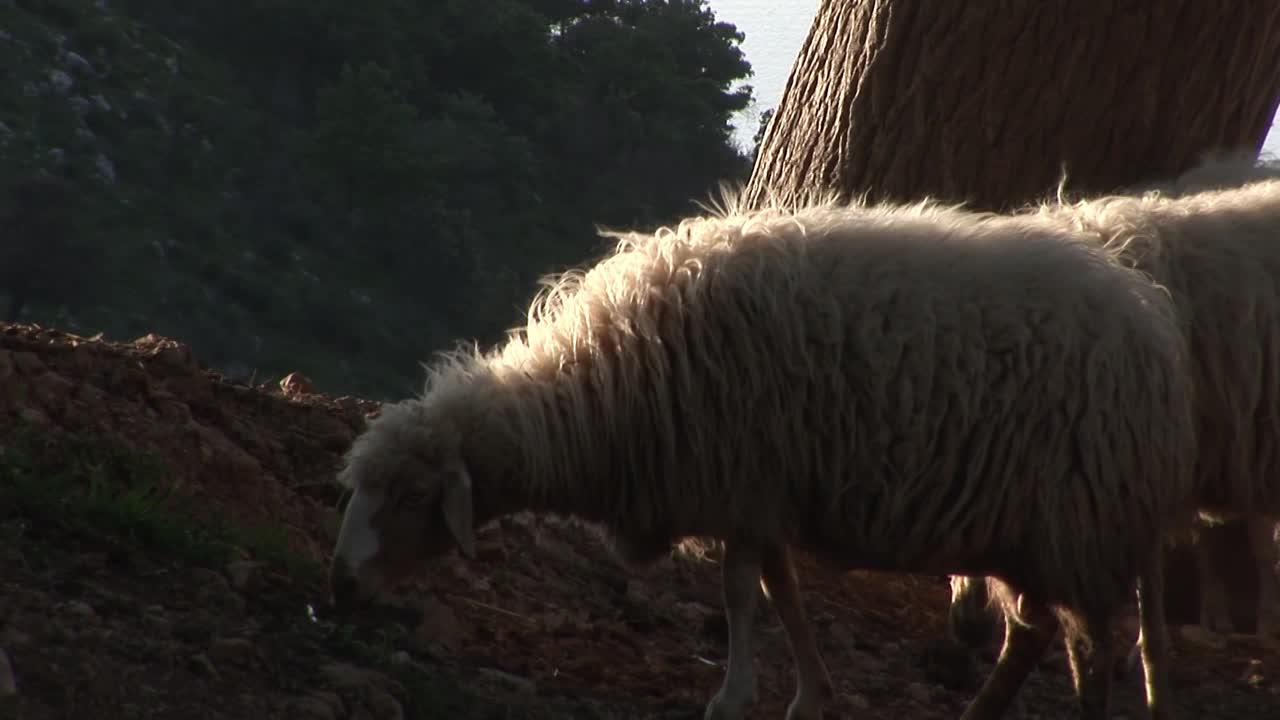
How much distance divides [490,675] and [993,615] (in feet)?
7.09

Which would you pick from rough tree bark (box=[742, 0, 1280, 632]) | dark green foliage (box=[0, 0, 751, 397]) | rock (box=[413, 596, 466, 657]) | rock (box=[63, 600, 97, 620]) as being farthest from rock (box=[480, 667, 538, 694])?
dark green foliage (box=[0, 0, 751, 397])

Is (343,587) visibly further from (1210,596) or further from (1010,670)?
(1210,596)

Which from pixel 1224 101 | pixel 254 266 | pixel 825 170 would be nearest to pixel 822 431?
pixel 825 170

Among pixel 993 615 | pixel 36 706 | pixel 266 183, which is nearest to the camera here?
pixel 36 706

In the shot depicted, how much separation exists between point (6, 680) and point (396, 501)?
1.45m

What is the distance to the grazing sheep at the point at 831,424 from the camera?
15.8 feet

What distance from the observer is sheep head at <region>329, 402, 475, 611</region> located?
16.0 ft

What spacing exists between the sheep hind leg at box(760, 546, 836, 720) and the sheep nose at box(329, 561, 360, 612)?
1.16 metres

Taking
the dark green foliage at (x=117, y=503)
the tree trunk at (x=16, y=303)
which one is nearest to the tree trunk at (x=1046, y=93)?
the dark green foliage at (x=117, y=503)

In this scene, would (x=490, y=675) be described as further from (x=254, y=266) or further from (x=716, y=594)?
(x=254, y=266)

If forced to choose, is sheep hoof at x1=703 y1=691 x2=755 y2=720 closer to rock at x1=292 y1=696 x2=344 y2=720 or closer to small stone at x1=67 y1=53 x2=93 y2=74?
rock at x1=292 y1=696 x2=344 y2=720

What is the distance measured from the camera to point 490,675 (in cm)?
496

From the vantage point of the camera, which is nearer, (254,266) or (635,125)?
(254,266)

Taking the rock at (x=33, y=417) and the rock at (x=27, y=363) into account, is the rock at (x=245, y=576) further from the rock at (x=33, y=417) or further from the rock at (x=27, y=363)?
the rock at (x=27, y=363)
